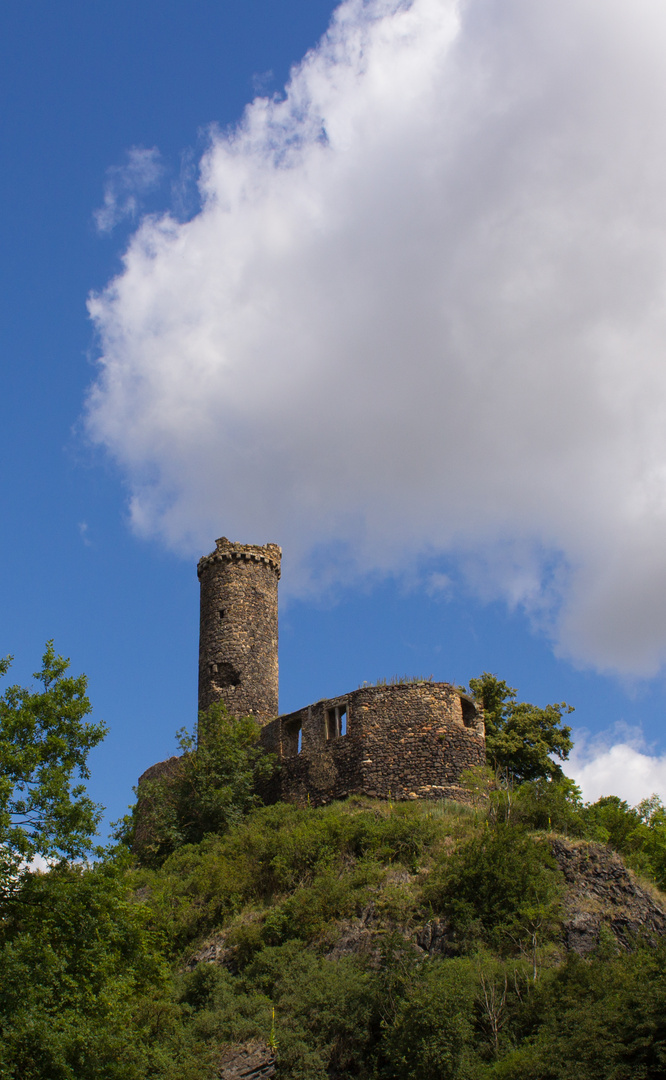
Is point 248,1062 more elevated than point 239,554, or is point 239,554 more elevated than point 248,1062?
point 239,554

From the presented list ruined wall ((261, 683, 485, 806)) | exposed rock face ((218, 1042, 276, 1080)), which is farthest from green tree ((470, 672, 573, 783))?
exposed rock face ((218, 1042, 276, 1080))

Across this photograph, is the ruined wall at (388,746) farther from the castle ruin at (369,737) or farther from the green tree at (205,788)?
the green tree at (205,788)

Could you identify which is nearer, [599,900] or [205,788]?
[599,900]

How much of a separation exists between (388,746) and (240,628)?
8938 mm

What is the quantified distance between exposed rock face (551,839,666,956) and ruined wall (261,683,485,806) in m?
5.34

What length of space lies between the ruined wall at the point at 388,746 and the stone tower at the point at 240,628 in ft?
15.2

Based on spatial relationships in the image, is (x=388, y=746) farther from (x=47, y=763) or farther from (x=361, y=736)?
(x=47, y=763)

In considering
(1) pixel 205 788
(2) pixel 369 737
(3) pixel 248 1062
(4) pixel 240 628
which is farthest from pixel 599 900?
(4) pixel 240 628

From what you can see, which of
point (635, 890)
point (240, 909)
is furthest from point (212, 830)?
point (635, 890)

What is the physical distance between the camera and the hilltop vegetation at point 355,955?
17.3 m

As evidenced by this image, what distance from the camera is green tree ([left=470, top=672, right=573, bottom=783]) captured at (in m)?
32.7

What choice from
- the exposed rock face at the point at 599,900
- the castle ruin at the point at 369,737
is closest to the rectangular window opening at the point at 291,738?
the castle ruin at the point at 369,737

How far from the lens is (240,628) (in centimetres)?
3566

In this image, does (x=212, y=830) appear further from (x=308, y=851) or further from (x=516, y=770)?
(x=516, y=770)
